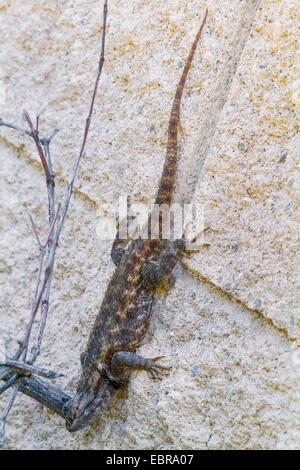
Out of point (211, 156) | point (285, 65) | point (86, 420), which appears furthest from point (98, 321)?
point (285, 65)

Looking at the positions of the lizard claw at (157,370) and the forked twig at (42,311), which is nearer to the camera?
the forked twig at (42,311)

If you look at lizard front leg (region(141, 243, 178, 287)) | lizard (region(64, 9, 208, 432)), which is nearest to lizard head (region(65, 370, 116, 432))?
lizard (region(64, 9, 208, 432))

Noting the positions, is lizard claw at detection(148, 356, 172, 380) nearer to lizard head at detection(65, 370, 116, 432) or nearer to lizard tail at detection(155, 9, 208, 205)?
lizard head at detection(65, 370, 116, 432)

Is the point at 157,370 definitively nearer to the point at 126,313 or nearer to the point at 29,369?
the point at 126,313

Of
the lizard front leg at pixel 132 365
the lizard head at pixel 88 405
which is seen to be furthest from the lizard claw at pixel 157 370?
the lizard head at pixel 88 405

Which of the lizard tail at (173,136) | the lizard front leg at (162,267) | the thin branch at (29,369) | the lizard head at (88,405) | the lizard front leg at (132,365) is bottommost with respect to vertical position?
the lizard head at (88,405)

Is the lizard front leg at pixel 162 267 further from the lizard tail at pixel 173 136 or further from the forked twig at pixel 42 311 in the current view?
the forked twig at pixel 42 311

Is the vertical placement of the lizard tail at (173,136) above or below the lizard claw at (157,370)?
above
